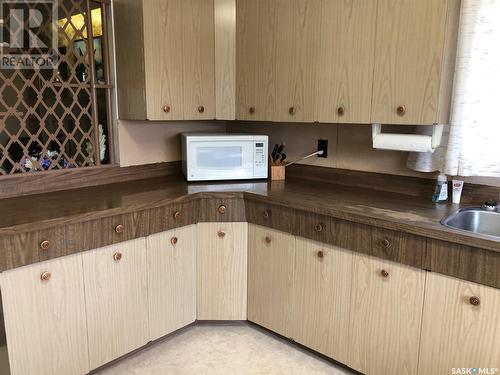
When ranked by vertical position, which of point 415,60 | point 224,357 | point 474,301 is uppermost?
point 415,60

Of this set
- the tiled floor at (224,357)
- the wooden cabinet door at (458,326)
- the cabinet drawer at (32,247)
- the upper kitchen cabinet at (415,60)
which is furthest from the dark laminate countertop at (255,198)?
the tiled floor at (224,357)

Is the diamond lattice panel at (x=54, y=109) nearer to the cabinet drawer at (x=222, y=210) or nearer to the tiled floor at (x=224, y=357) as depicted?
the cabinet drawer at (x=222, y=210)

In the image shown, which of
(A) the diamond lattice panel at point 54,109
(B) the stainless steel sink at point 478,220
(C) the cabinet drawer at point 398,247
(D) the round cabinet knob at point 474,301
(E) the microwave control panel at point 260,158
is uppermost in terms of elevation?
(A) the diamond lattice panel at point 54,109

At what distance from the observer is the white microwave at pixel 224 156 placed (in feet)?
8.32

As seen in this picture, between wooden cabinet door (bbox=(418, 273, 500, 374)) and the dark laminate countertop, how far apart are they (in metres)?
0.20

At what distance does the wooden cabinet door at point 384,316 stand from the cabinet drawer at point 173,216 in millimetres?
945

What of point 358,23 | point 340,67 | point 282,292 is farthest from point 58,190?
point 358,23

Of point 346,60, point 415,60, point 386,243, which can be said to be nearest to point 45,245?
point 386,243

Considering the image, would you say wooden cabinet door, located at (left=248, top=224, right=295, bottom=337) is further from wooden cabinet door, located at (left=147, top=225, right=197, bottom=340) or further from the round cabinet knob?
the round cabinet knob

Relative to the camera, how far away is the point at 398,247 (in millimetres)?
1729

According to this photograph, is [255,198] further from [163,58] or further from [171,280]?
[163,58]

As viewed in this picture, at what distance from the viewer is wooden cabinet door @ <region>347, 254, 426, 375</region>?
5.67 ft

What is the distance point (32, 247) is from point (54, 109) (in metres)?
0.95

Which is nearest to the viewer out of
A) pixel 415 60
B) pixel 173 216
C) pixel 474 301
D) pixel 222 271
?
pixel 474 301
